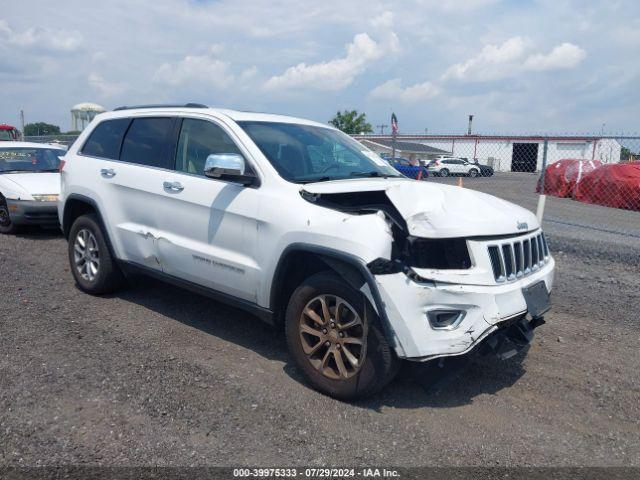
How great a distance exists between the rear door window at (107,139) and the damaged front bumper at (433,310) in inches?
135

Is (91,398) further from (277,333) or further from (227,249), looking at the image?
(277,333)

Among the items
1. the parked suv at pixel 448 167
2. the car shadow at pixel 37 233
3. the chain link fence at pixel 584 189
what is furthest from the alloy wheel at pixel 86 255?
the parked suv at pixel 448 167

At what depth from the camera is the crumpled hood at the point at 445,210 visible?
3.29m

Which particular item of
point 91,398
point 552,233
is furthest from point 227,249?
point 552,233

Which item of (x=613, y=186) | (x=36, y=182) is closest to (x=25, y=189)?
(x=36, y=182)

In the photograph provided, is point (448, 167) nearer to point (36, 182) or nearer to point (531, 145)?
point (531, 145)

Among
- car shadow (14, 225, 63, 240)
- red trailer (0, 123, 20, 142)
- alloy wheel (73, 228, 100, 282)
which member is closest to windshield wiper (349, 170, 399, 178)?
alloy wheel (73, 228, 100, 282)

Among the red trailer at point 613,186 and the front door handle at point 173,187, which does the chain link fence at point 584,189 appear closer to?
the red trailer at point 613,186

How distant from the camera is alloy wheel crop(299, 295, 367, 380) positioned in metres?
3.50

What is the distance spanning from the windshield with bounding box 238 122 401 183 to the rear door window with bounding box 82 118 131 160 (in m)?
1.66

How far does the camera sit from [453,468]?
9.73ft

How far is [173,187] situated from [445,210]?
7.63 ft

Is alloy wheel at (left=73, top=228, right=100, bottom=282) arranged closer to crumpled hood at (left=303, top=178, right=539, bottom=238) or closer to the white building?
crumpled hood at (left=303, top=178, right=539, bottom=238)

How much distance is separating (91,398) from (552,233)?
757 centimetres
